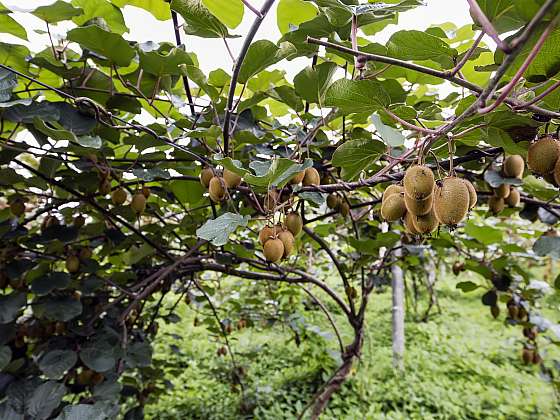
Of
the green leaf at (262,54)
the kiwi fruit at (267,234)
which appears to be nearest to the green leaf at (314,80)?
the green leaf at (262,54)

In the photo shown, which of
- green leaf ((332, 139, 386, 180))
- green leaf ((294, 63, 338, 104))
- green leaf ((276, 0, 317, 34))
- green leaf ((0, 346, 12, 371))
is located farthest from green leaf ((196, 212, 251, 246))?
green leaf ((0, 346, 12, 371))

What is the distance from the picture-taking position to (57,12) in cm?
75

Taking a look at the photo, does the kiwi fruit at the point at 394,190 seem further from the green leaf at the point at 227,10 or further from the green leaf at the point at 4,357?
the green leaf at the point at 4,357

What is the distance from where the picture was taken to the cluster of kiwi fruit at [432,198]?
0.46 meters

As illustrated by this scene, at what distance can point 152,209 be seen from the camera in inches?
51.5

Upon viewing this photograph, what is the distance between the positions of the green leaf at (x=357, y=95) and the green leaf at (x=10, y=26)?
0.67m

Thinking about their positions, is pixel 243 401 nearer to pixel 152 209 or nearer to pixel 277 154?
pixel 152 209

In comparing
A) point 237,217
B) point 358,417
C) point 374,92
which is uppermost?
point 374,92

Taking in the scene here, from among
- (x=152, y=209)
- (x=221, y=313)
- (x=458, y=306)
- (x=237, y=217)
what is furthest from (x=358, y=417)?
(x=458, y=306)

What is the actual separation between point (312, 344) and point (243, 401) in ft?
2.55

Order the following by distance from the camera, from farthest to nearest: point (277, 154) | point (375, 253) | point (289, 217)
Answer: point (375, 253) < point (277, 154) < point (289, 217)

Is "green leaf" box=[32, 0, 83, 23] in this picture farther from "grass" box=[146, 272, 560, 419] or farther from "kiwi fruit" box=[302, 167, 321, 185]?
"grass" box=[146, 272, 560, 419]

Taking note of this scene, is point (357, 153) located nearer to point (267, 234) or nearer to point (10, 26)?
point (267, 234)

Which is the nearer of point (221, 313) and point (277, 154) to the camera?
point (277, 154)
